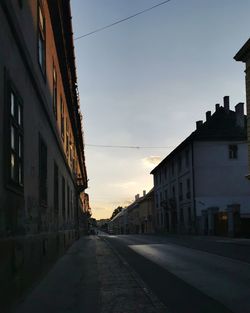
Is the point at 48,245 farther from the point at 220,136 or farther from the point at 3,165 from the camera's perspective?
the point at 220,136

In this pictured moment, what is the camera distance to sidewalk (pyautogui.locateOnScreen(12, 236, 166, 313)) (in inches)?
338

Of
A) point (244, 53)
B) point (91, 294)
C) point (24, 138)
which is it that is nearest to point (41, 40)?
point (24, 138)

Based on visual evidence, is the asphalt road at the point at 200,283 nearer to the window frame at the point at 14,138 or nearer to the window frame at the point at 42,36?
the window frame at the point at 14,138

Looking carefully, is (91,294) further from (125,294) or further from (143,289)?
(143,289)

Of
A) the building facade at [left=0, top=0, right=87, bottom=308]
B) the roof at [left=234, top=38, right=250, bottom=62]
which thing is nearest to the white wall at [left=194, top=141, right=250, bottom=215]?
the roof at [left=234, top=38, right=250, bottom=62]

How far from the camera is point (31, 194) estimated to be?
1027 cm

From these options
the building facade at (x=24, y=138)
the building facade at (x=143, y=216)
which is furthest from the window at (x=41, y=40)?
the building facade at (x=143, y=216)

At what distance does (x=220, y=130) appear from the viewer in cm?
5334

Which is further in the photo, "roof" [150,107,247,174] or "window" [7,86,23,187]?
"roof" [150,107,247,174]

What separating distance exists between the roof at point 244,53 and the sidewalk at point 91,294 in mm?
22390

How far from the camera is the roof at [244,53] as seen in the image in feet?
111

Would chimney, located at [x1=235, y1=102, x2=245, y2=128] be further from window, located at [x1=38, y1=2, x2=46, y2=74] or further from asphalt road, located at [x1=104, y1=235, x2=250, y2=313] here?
window, located at [x1=38, y1=2, x2=46, y2=74]

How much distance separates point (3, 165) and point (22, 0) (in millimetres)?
3461

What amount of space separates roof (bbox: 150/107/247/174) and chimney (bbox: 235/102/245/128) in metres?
0.34
